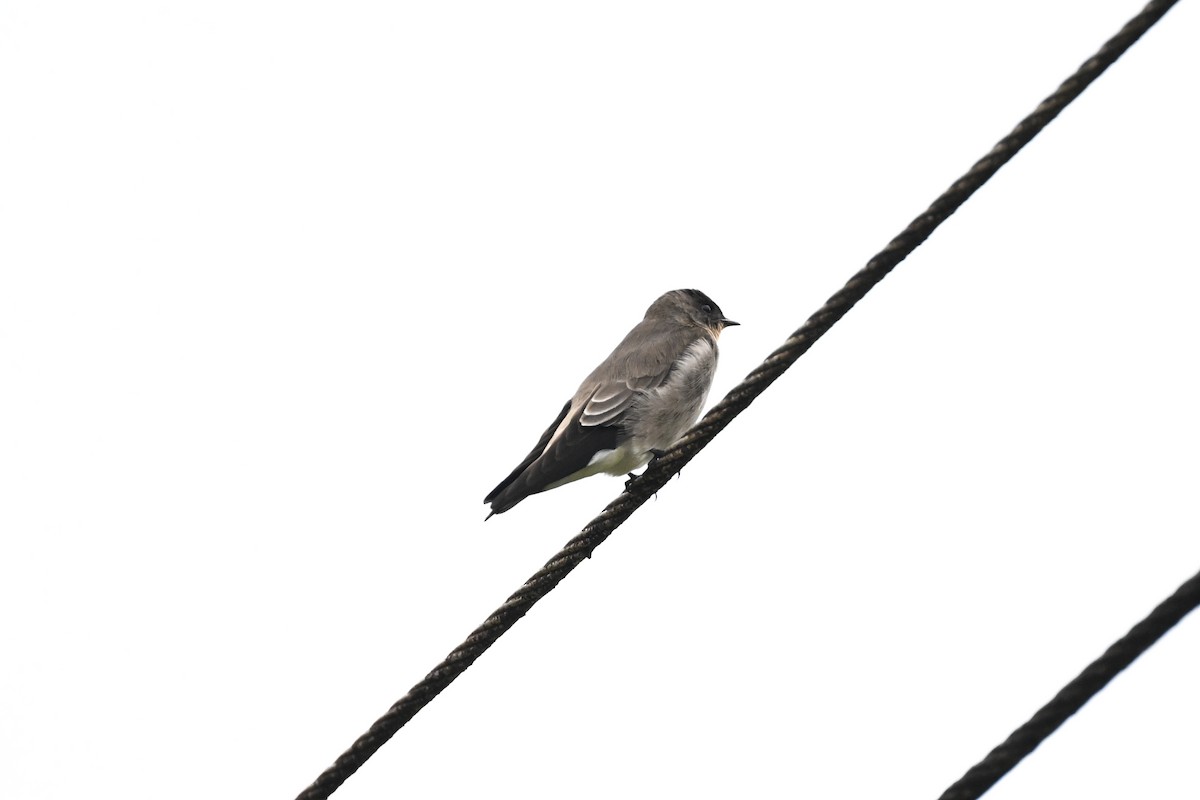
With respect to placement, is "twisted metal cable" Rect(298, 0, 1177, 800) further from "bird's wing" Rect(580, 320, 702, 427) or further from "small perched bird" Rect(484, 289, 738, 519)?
"bird's wing" Rect(580, 320, 702, 427)

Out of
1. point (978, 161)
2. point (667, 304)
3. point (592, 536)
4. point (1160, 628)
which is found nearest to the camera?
point (1160, 628)

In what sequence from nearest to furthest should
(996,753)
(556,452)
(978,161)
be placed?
1. (996,753)
2. (978,161)
3. (556,452)

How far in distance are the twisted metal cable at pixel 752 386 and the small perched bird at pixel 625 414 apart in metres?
2.01

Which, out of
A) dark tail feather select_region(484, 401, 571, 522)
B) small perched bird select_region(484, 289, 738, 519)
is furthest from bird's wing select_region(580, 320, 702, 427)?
dark tail feather select_region(484, 401, 571, 522)

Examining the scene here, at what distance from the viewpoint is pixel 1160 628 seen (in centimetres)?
284

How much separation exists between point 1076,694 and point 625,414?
203 inches

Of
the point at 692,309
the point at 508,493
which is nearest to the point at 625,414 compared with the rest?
the point at 508,493

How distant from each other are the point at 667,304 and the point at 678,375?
208cm

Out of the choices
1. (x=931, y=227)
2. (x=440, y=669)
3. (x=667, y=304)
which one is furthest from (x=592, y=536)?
(x=667, y=304)

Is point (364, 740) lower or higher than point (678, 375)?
lower

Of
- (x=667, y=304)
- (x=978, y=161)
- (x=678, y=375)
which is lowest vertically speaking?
(x=978, y=161)

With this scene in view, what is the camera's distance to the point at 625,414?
800cm

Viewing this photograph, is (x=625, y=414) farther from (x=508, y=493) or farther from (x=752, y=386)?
(x=752, y=386)

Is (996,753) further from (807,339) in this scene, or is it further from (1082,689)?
(807,339)
